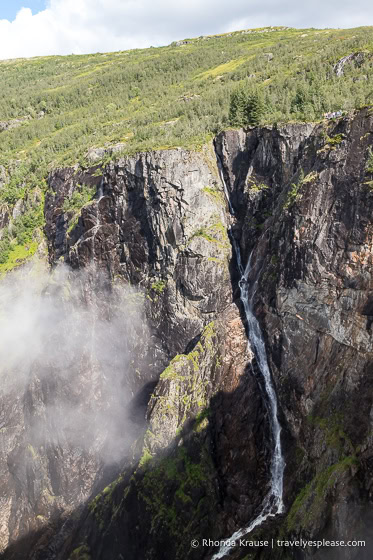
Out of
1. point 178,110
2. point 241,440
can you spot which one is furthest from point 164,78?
point 241,440

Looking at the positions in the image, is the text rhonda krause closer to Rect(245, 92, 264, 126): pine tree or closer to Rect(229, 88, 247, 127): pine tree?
Rect(245, 92, 264, 126): pine tree

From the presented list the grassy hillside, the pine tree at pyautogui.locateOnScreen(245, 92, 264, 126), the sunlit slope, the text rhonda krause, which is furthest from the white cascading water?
the sunlit slope

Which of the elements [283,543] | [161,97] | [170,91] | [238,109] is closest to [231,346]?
[283,543]

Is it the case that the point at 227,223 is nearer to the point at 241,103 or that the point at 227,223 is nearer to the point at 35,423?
the point at 241,103

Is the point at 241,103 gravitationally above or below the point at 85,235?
above

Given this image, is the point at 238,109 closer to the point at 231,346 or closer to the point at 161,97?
the point at 231,346
